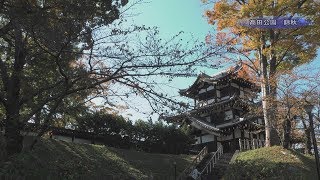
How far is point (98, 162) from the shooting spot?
21828mm

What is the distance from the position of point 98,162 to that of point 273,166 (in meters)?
9.71

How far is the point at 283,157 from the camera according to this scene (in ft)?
68.4

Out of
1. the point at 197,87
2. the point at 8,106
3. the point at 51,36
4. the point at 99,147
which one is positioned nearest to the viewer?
the point at 51,36

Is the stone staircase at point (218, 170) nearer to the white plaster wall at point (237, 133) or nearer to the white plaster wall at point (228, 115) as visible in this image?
the white plaster wall at point (237, 133)

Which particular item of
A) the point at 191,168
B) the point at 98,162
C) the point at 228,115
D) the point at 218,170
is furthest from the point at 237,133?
the point at 98,162

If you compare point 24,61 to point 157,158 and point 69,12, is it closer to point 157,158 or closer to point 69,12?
point 69,12

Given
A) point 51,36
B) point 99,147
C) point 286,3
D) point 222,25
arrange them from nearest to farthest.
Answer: point 51,36 < point 286,3 < point 222,25 < point 99,147

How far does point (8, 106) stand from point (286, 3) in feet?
50.0

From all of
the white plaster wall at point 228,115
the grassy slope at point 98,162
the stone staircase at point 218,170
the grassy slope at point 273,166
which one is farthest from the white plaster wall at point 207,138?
the grassy slope at point 273,166

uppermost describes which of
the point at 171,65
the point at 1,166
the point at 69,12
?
the point at 69,12

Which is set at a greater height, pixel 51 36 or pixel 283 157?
pixel 51 36

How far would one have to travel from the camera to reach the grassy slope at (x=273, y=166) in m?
17.6

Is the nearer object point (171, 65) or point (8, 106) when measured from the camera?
point (171, 65)

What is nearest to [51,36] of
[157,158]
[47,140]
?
[47,140]
